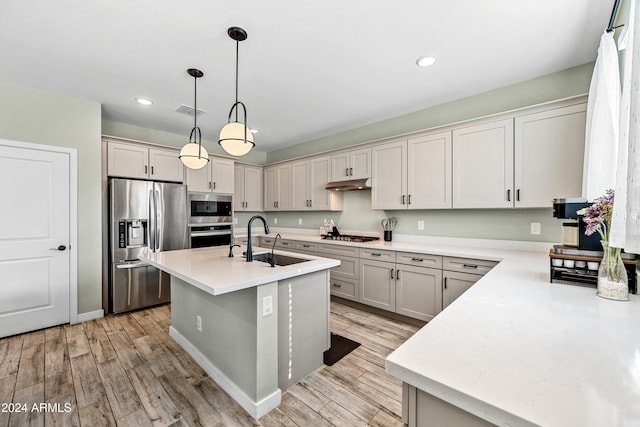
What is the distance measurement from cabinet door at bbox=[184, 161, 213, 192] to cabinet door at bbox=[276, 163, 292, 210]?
50.6 inches

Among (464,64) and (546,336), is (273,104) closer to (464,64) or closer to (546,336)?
(464,64)

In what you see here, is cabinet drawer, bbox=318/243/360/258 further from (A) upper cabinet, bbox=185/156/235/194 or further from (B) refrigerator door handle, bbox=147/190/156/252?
(B) refrigerator door handle, bbox=147/190/156/252

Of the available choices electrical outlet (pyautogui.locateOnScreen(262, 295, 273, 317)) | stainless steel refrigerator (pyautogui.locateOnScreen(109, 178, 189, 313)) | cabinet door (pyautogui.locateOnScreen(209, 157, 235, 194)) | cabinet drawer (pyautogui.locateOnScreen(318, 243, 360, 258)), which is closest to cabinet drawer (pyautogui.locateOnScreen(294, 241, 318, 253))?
cabinet drawer (pyautogui.locateOnScreen(318, 243, 360, 258))

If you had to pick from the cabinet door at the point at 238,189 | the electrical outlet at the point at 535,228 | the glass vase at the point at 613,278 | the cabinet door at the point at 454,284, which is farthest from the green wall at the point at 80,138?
the electrical outlet at the point at 535,228

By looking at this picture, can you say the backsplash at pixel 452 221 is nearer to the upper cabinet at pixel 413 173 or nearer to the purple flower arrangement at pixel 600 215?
the upper cabinet at pixel 413 173

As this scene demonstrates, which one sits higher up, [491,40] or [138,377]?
[491,40]

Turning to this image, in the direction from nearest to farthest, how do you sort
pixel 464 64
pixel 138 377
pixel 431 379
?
pixel 431 379, pixel 138 377, pixel 464 64

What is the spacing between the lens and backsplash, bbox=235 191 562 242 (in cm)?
274

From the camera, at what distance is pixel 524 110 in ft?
8.49

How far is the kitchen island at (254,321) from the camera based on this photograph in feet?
5.74

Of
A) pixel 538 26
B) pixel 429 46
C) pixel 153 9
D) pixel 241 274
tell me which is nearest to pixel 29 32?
pixel 153 9

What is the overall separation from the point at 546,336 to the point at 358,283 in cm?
265

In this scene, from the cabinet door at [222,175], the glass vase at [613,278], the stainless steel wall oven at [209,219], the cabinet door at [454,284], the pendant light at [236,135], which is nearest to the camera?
the glass vase at [613,278]

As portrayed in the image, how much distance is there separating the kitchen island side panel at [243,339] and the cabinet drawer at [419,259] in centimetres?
177
